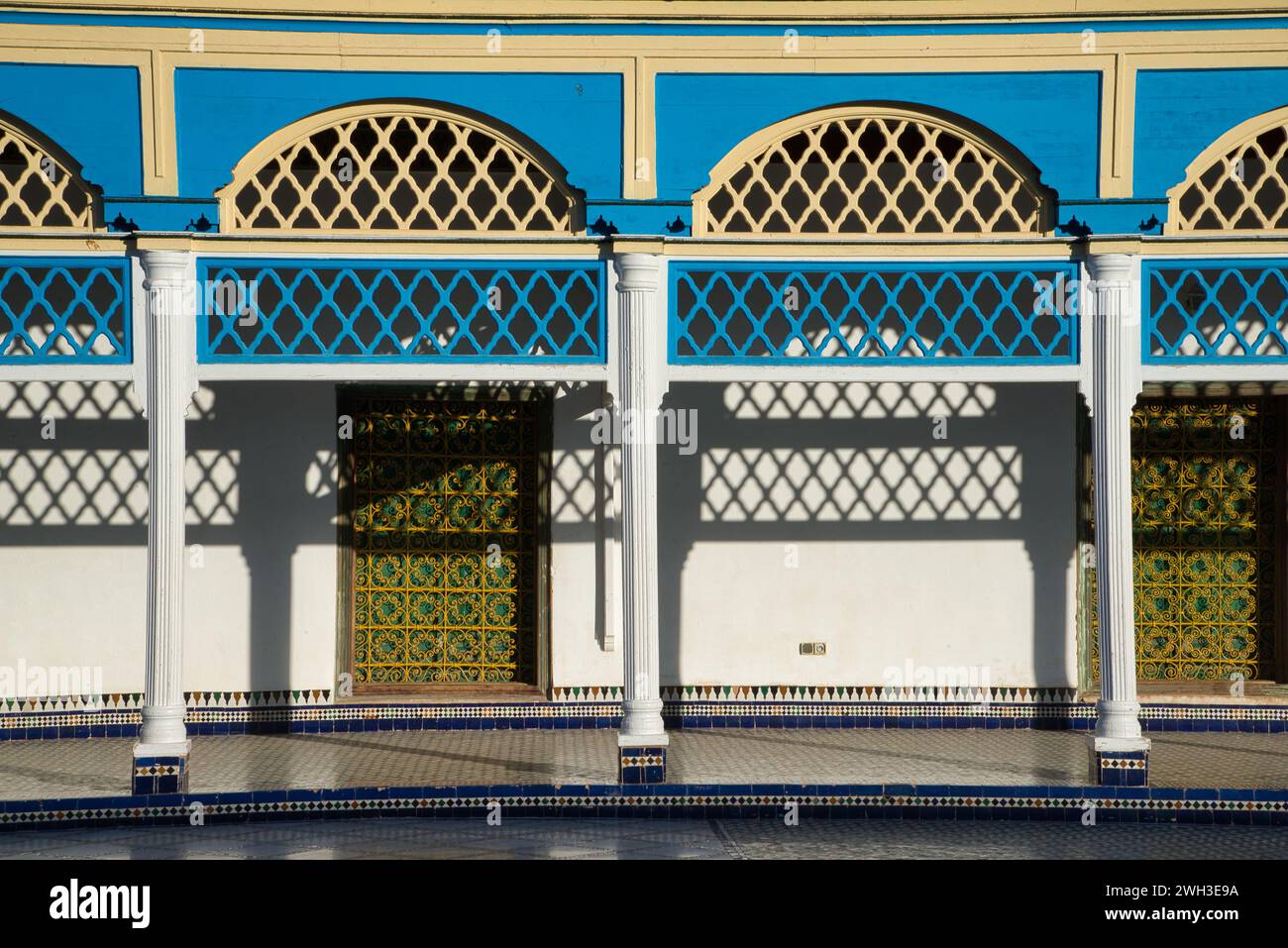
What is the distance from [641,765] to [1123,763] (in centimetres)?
199

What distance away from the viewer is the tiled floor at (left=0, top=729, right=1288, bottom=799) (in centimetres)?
629

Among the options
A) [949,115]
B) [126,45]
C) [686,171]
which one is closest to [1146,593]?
[949,115]

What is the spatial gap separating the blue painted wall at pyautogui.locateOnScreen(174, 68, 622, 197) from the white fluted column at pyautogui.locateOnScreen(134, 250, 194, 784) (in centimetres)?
41

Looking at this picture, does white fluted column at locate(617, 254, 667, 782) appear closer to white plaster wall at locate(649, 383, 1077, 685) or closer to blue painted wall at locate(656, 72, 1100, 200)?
blue painted wall at locate(656, 72, 1100, 200)

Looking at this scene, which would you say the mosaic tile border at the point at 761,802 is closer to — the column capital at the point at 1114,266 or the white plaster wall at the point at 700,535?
the white plaster wall at the point at 700,535

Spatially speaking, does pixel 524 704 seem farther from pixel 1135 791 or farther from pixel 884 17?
pixel 884 17

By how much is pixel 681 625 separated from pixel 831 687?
33.7 inches

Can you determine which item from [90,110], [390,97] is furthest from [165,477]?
[390,97]

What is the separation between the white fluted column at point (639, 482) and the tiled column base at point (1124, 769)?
1821 millimetres

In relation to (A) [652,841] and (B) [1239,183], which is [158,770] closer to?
(A) [652,841]

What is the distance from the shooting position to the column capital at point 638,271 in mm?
6195

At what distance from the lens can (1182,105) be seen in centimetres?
625

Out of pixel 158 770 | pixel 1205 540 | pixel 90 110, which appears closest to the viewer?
pixel 158 770

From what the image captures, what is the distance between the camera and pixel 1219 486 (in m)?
7.91
